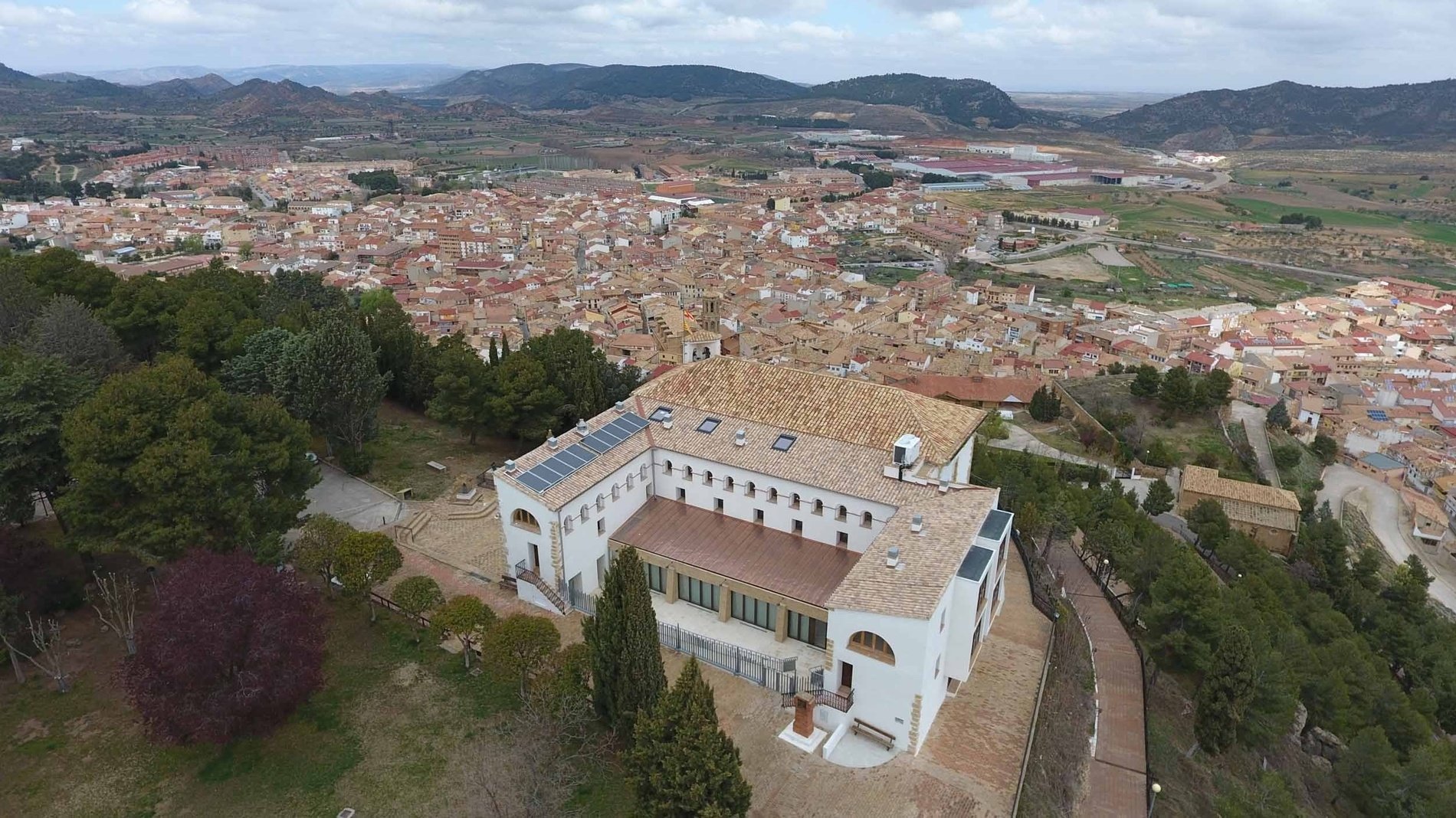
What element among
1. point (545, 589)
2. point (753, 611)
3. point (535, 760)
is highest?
point (535, 760)

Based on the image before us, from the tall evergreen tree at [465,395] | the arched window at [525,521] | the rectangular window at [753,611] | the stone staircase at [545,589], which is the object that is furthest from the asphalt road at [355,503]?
the rectangular window at [753,611]

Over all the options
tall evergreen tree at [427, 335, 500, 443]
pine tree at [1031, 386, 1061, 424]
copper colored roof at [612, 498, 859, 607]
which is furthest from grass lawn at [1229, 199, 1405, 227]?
copper colored roof at [612, 498, 859, 607]

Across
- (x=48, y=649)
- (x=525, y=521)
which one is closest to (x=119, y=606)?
(x=48, y=649)

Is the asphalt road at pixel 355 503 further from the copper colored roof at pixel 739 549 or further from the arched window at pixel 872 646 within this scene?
the arched window at pixel 872 646

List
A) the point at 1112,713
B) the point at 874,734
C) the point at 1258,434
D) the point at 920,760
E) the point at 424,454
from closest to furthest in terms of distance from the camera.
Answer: the point at 920,760
the point at 874,734
the point at 1112,713
the point at 424,454
the point at 1258,434

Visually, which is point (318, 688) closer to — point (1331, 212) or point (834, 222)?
point (834, 222)

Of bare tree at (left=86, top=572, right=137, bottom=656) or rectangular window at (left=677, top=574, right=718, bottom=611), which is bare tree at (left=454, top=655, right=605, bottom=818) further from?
bare tree at (left=86, top=572, right=137, bottom=656)

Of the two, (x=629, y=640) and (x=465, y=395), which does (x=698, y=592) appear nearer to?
(x=629, y=640)
